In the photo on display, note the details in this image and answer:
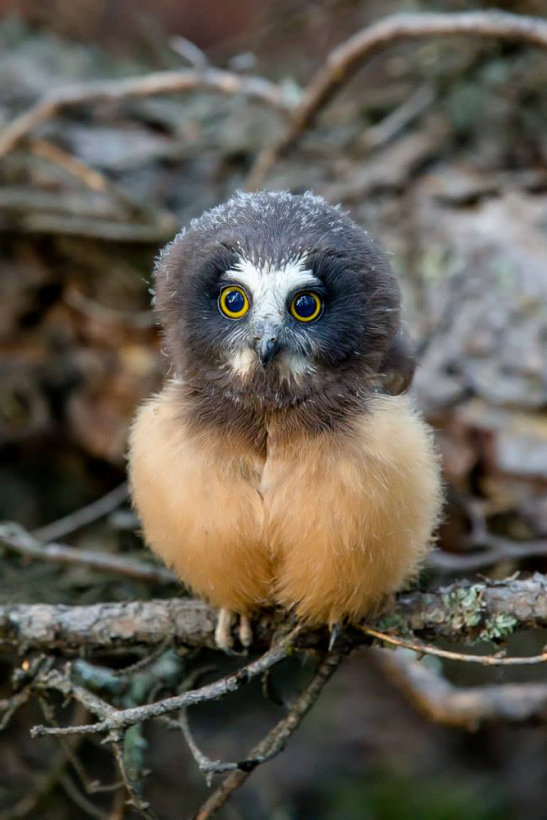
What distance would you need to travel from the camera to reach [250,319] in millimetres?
2912

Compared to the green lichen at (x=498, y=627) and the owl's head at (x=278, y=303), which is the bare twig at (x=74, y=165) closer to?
the owl's head at (x=278, y=303)

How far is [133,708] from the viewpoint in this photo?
8.90 ft

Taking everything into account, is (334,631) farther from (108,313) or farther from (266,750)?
(108,313)

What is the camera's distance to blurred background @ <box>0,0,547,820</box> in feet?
15.3

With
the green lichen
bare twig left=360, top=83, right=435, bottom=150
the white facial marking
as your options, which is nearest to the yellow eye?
the white facial marking

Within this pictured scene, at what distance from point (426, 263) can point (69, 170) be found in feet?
7.31

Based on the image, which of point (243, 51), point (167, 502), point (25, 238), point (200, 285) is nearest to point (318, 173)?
point (243, 51)

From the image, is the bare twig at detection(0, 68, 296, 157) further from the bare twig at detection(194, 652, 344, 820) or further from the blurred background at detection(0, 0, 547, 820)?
the bare twig at detection(194, 652, 344, 820)

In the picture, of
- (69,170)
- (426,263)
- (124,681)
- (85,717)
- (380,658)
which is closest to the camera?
(124,681)

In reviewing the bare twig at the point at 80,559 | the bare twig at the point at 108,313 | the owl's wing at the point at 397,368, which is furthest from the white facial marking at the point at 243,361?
the bare twig at the point at 108,313

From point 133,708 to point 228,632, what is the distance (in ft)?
2.10

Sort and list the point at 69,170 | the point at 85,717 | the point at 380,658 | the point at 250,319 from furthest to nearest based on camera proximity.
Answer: the point at 69,170, the point at 380,658, the point at 85,717, the point at 250,319

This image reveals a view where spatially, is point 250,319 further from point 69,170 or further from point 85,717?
point 69,170

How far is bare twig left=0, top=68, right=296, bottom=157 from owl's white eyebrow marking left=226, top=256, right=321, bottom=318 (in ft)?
8.40
